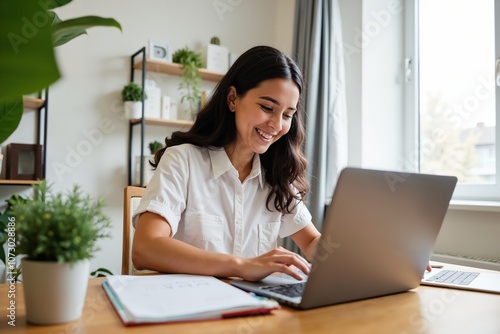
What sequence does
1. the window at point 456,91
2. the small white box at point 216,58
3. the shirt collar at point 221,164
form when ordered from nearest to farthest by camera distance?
the shirt collar at point 221,164 < the window at point 456,91 < the small white box at point 216,58

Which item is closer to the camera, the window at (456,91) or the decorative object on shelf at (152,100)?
the window at (456,91)

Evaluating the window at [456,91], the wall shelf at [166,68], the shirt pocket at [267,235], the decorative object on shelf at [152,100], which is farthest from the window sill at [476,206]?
the decorative object on shelf at [152,100]

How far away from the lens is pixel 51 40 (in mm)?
230

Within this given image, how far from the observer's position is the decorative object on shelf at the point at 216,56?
9.64 feet

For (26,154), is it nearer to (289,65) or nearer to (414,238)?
(289,65)

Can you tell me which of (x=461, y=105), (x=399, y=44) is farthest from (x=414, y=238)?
(x=399, y=44)

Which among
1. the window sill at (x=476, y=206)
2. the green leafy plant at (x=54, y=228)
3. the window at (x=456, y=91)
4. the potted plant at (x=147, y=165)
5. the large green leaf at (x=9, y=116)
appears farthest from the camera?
the potted plant at (x=147, y=165)

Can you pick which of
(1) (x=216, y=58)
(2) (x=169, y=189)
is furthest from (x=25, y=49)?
(1) (x=216, y=58)

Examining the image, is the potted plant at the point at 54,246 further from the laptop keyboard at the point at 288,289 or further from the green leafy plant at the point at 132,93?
the green leafy plant at the point at 132,93

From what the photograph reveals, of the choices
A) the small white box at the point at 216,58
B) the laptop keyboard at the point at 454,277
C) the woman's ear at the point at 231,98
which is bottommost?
the laptop keyboard at the point at 454,277

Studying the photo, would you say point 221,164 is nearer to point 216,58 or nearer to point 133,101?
point 133,101

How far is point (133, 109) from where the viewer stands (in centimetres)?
260

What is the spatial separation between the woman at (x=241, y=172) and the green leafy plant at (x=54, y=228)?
22.3 inches

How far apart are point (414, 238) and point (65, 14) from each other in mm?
2430
